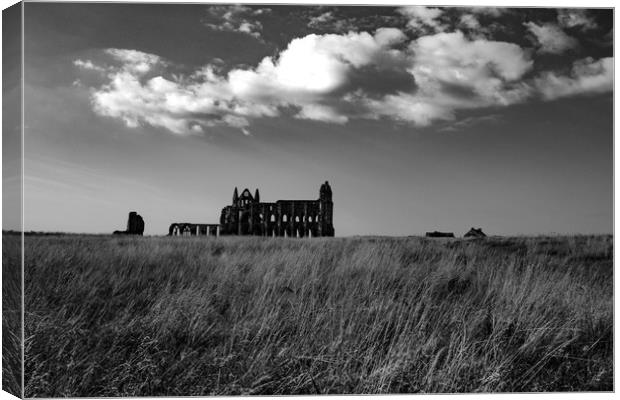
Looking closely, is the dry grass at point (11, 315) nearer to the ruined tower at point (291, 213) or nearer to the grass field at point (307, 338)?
the grass field at point (307, 338)

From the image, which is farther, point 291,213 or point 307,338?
point 291,213

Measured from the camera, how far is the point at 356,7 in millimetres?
4383

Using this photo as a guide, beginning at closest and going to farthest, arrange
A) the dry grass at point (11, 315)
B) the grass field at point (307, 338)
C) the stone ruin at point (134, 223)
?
the grass field at point (307, 338) < the dry grass at point (11, 315) < the stone ruin at point (134, 223)

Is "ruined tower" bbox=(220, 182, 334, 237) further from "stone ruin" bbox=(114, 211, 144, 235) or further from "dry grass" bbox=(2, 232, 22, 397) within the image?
"dry grass" bbox=(2, 232, 22, 397)

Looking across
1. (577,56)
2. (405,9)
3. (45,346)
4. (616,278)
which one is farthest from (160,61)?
(616,278)

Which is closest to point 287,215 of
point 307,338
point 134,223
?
point 134,223

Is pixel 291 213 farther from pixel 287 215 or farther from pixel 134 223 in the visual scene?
pixel 134 223

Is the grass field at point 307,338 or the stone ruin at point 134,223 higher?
the stone ruin at point 134,223

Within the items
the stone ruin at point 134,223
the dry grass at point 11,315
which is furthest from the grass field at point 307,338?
the stone ruin at point 134,223

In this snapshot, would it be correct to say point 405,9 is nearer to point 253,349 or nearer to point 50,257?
point 253,349

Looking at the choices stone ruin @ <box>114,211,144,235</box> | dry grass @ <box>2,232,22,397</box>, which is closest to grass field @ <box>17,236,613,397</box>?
dry grass @ <box>2,232,22,397</box>

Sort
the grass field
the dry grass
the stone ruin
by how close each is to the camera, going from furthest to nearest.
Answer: the stone ruin < the dry grass < the grass field

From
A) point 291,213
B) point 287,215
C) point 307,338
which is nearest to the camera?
point 307,338

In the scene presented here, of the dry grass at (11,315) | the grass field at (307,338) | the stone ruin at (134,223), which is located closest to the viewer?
the grass field at (307,338)
